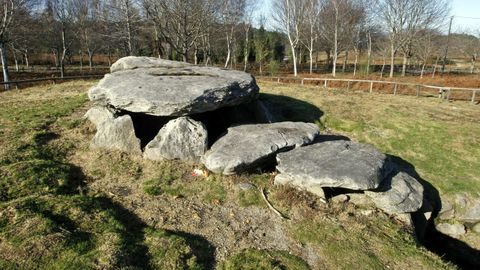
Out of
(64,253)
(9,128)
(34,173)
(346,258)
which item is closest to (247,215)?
(346,258)

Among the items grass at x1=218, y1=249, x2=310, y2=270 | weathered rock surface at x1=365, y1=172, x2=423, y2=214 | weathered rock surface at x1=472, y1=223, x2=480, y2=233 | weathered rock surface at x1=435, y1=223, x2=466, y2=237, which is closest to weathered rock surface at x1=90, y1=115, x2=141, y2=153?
grass at x1=218, y1=249, x2=310, y2=270

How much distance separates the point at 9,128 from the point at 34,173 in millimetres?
3517

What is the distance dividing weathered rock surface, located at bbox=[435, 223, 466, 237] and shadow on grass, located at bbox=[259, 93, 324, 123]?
594cm

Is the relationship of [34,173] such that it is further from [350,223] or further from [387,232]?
[387,232]

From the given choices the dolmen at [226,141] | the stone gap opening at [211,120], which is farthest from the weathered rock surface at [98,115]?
the stone gap opening at [211,120]

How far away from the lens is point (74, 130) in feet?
35.7

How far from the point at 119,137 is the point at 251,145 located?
3826mm

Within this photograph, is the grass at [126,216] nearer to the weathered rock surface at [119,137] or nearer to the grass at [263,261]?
the grass at [263,261]

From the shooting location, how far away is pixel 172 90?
9406mm

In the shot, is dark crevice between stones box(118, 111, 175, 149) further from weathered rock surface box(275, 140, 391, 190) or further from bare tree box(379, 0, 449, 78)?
bare tree box(379, 0, 449, 78)

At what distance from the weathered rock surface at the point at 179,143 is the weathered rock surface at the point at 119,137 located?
478mm

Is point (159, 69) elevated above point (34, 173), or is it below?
above

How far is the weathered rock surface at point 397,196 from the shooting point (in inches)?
327

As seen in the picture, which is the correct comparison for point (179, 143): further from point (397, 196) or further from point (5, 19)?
point (5, 19)
